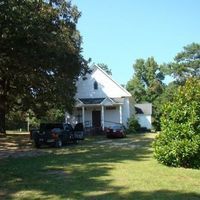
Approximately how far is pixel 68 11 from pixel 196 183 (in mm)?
30185

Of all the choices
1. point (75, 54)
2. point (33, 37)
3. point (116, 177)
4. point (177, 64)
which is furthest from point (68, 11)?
point (177, 64)

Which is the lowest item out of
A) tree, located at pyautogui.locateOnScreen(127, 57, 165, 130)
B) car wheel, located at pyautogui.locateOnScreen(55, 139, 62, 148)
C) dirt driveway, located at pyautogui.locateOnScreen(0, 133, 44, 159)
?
dirt driveway, located at pyautogui.locateOnScreen(0, 133, 44, 159)

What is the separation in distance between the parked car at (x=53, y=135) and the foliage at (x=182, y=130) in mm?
13200

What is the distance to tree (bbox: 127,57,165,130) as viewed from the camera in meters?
94.2

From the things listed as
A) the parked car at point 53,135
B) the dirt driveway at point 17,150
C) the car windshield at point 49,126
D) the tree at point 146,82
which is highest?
the tree at point 146,82

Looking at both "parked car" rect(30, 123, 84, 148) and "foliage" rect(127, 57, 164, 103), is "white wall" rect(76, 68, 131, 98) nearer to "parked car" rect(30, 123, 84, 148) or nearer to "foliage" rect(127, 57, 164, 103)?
"parked car" rect(30, 123, 84, 148)

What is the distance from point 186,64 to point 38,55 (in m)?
51.7

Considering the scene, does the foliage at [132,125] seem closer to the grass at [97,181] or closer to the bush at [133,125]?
the bush at [133,125]

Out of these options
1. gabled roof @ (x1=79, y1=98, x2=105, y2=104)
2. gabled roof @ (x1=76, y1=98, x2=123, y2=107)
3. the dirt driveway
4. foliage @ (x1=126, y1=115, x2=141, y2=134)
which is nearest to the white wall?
gabled roof @ (x1=79, y1=98, x2=105, y2=104)

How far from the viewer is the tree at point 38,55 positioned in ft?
88.3

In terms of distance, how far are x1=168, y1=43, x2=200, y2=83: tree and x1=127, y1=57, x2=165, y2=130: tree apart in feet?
51.0

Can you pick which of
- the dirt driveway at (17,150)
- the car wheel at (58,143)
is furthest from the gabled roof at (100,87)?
the car wheel at (58,143)

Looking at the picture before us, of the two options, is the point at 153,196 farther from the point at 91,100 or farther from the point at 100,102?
the point at 91,100

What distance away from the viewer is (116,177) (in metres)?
14.7
